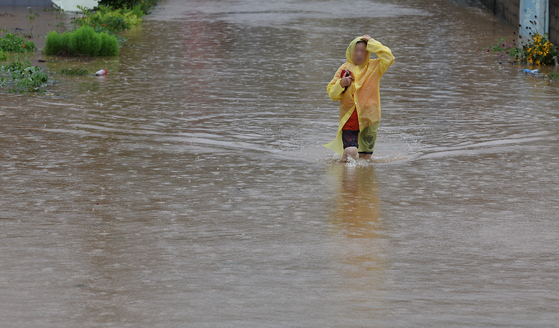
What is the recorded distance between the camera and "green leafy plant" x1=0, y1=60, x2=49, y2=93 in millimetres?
11195

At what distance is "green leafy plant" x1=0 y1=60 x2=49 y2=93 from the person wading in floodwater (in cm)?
534

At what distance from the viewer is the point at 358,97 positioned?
7.40 meters

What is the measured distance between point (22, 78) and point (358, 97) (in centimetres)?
632

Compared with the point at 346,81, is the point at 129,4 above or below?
above

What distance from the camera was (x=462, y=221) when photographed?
5547mm

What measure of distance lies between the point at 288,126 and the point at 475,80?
14.7 ft

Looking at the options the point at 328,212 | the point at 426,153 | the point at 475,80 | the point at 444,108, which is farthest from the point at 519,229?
the point at 475,80

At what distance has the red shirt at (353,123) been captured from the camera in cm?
743

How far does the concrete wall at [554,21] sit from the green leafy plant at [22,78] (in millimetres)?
9100

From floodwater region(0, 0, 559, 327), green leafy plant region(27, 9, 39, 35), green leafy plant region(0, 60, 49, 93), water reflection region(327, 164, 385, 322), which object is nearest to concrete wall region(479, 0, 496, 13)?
floodwater region(0, 0, 559, 327)

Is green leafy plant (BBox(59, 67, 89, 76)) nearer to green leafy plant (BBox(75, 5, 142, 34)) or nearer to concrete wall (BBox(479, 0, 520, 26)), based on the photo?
green leafy plant (BBox(75, 5, 142, 34))

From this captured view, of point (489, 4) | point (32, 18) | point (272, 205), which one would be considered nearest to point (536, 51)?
point (272, 205)

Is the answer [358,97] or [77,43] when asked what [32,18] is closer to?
[77,43]

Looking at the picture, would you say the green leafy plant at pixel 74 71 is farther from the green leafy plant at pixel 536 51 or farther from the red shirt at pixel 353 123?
the green leafy plant at pixel 536 51
